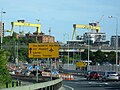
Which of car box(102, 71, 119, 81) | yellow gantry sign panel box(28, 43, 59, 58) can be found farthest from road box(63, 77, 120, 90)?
yellow gantry sign panel box(28, 43, 59, 58)

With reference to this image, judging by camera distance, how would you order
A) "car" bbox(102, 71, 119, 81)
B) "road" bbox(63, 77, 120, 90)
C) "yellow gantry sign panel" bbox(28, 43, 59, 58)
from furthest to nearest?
"car" bbox(102, 71, 119, 81) < "road" bbox(63, 77, 120, 90) < "yellow gantry sign panel" bbox(28, 43, 59, 58)

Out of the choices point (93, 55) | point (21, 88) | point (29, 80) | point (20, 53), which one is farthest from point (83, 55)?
point (21, 88)

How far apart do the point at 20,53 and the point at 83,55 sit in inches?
1081

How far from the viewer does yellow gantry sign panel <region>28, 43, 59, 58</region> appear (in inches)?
1388

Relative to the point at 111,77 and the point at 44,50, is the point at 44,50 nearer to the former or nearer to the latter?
the point at 44,50

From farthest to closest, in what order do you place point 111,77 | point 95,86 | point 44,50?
point 111,77 < point 95,86 < point 44,50

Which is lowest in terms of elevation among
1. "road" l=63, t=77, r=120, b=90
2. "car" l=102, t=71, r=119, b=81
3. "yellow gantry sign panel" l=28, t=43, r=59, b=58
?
"road" l=63, t=77, r=120, b=90

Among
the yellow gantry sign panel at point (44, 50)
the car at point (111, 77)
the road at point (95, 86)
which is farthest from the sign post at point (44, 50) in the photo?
the car at point (111, 77)

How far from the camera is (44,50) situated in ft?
116

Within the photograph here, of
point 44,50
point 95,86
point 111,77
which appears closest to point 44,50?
point 44,50

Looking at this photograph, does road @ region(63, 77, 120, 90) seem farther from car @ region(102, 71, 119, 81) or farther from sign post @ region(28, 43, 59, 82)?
sign post @ region(28, 43, 59, 82)

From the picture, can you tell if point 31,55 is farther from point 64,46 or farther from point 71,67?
point 64,46

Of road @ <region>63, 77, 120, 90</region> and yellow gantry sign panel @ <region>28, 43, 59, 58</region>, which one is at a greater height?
yellow gantry sign panel @ <region>28, 43, 59, 58</region>

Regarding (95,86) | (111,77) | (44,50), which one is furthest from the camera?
(111,77)
